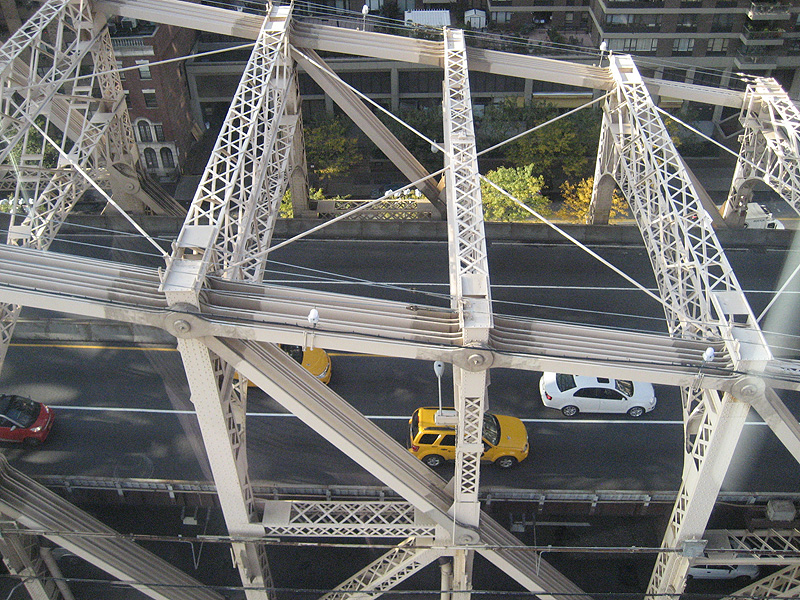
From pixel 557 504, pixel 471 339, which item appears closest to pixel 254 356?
pixel 471 339

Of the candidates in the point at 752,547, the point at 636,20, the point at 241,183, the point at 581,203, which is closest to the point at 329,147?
the point at 581,203

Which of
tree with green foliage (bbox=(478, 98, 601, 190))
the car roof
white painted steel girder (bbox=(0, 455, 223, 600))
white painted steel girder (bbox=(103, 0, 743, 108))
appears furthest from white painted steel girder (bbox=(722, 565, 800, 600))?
tree with green foliage (bbox=(478, 98, 601, 190))

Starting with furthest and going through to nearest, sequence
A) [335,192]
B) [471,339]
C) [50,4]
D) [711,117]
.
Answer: [711,117], [335,192], [50,4], [471,339]

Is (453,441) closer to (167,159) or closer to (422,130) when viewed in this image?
(422,130)

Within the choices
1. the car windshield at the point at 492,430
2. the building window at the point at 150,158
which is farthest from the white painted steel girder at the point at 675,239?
the building window at the point at 150,158

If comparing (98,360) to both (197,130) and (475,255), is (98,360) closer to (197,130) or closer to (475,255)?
(475,255)

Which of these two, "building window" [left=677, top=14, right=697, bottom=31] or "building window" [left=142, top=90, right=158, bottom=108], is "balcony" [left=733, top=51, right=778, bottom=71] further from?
"building window" [left=142, top=90, right=158, bottom=108]

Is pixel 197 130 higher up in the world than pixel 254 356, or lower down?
higher up

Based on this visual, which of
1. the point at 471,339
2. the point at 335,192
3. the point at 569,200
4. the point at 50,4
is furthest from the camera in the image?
the point at 335,192
